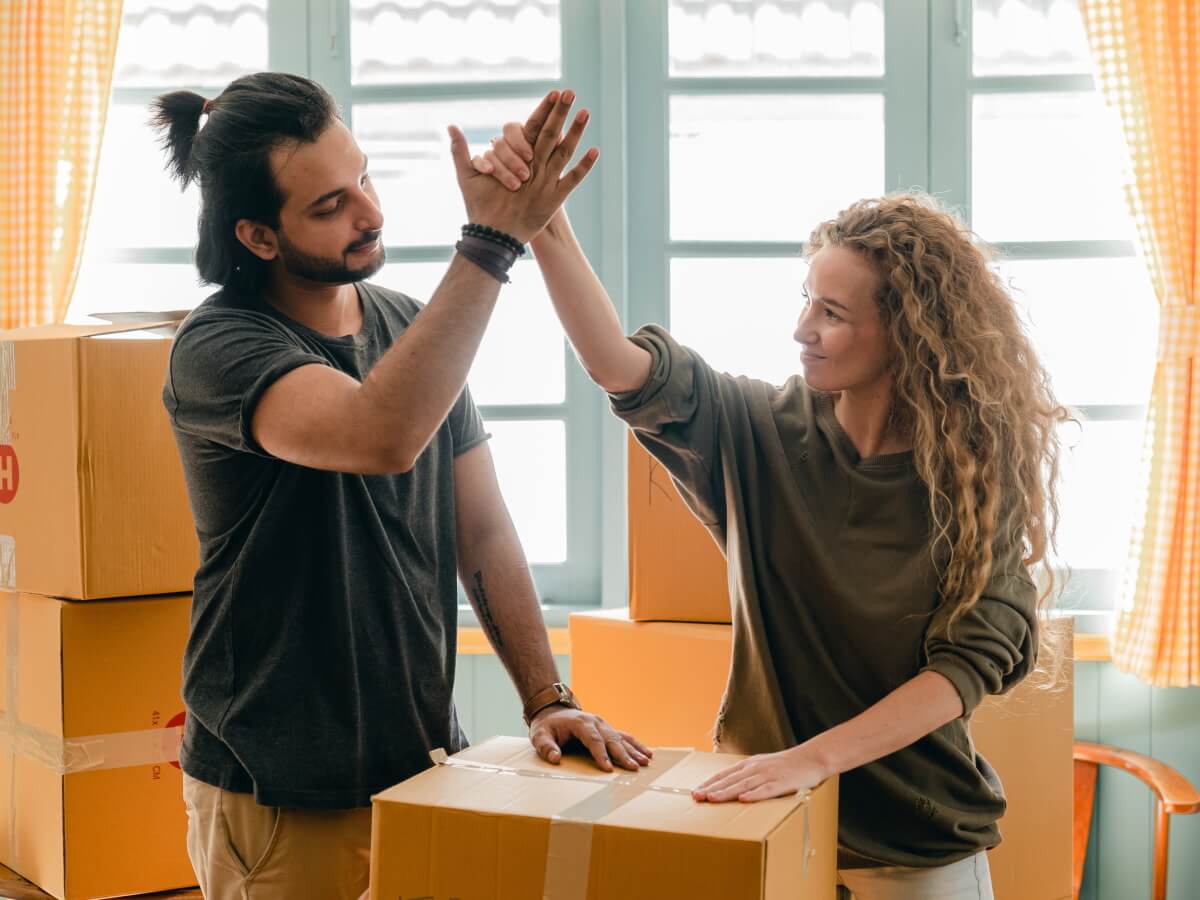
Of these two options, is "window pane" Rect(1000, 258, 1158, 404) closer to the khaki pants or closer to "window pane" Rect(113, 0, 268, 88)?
"window pane" Rect(113, 0, 268, 88)

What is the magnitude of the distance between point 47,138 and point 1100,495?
2540 millimetres

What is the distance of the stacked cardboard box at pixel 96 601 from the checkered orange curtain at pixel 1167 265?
192cm

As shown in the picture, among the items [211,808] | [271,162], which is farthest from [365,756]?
[271,162]

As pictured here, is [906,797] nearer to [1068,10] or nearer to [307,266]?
[307,266]

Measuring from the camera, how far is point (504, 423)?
2.97 m

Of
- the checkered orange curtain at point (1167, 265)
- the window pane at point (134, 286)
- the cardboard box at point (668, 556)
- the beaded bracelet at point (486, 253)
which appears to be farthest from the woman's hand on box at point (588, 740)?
the window pane at point (134, 286)

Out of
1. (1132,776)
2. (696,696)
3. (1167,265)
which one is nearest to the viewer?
(696,696)

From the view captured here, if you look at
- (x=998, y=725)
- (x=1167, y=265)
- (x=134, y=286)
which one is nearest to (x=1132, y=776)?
(x=998, y=725)

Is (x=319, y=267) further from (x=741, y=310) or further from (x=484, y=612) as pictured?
(x=741, y=310)

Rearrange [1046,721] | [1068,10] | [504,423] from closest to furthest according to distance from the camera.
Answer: [1046,721]
[1068,10]
[504,423]

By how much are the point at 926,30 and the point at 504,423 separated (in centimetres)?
133

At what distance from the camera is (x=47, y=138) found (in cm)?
278

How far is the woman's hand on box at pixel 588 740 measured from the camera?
1188 mm

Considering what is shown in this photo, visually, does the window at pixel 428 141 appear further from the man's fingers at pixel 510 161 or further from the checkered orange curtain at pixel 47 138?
the man's fingers at pixel 510 161
